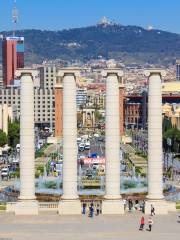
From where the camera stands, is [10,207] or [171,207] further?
[10,207]

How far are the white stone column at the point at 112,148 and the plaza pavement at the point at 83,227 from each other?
118 cm

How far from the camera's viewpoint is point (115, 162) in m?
51.5

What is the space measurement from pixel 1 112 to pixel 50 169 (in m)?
47.4

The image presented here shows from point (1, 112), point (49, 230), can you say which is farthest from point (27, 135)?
point (1, 112)

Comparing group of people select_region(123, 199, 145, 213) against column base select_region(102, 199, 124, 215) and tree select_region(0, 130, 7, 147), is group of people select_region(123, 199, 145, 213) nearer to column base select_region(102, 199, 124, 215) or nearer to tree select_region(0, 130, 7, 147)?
column base select_region(102, 199, 124, 215)

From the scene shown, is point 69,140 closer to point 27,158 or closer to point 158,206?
point 27,158

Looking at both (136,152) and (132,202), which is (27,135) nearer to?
(132,202)

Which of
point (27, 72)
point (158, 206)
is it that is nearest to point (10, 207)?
point (27, 72)

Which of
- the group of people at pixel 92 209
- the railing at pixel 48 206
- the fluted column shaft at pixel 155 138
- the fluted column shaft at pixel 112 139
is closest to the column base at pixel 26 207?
the railing at pixel 48 206

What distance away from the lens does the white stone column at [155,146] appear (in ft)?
169

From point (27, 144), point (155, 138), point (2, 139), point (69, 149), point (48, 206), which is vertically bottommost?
point (48, 206)

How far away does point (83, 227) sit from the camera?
46250 millimetres

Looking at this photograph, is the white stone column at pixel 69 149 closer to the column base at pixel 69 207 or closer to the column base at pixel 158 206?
the column base at pixel 69 207

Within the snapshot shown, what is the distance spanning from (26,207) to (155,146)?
8912 millimetres
